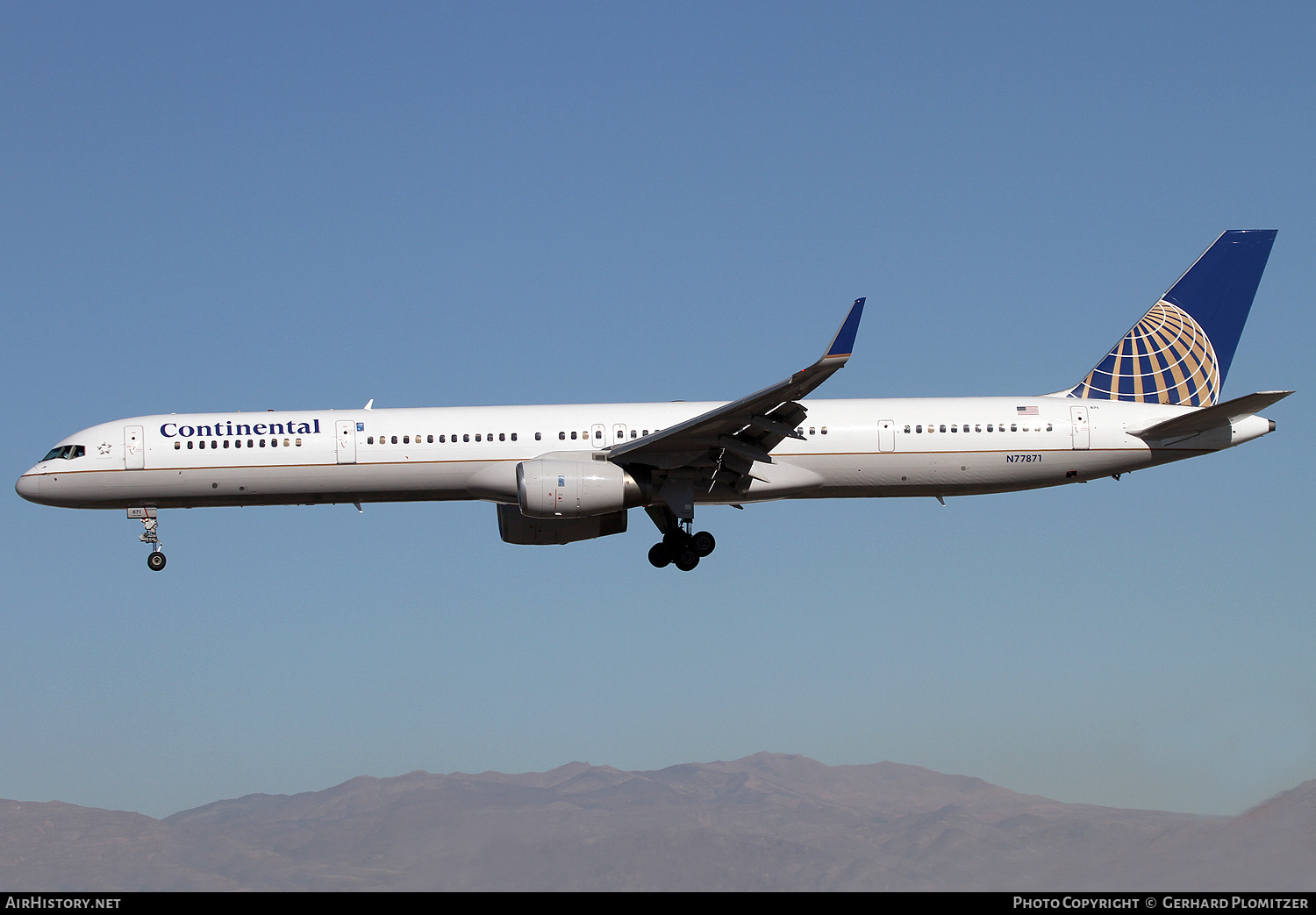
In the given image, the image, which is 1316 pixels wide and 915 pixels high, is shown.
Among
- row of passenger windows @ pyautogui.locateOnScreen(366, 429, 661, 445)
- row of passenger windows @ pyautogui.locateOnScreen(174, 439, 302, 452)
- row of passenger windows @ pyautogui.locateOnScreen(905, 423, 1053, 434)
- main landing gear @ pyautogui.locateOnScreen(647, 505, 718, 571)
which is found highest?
row of passenger windows @ pyautogui.locateOnScreen(174, 439, 302, 452)

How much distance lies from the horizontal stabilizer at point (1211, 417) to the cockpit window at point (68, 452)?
24605mm

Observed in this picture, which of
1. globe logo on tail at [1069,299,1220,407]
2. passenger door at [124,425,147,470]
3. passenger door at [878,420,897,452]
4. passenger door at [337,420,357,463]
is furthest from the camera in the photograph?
globe logo on tail at [1069,299,1220,407]

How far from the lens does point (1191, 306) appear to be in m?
34.0

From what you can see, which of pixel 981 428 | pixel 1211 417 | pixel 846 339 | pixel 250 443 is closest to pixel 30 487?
pixel 250 443

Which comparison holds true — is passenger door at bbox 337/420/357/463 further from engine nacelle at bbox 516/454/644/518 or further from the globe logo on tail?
the globe logo on tail

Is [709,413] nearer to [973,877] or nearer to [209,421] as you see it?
[209,421]

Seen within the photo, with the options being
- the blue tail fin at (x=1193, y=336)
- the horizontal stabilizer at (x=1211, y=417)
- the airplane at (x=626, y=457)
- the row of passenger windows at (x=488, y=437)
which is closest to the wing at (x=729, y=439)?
the airplane at (x=626, y=457)

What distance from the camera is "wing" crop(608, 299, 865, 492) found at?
26281mm

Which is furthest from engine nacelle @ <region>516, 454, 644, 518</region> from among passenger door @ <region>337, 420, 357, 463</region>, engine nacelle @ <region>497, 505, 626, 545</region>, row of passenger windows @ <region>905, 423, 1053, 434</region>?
row of passenger windows @ <region>905, 423, 1053, 434</region>

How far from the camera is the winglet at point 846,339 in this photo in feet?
79.2

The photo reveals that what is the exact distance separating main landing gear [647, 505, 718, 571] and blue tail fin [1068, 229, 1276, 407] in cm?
1017
